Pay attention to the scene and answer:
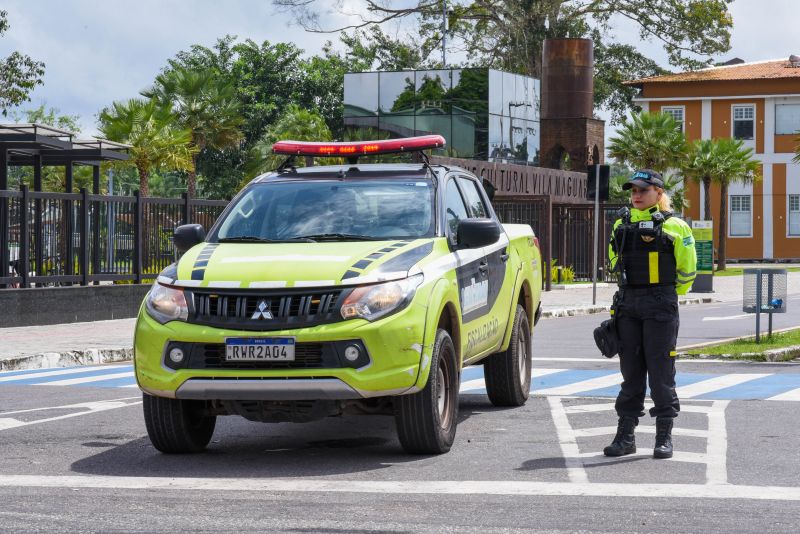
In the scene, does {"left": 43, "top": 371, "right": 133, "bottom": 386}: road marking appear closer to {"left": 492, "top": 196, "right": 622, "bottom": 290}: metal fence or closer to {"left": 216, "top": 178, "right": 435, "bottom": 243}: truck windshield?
{"left": 216, "top": 178, "right": 435, "bottom": 243}: truck windshield

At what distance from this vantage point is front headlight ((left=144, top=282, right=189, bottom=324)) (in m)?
8.06

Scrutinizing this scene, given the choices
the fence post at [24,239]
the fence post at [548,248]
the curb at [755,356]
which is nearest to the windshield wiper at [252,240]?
the curb at [755,356]

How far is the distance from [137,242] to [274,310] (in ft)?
54.4

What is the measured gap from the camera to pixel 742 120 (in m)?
73.3

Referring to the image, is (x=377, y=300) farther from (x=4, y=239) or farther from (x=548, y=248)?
(x=548, y=248)

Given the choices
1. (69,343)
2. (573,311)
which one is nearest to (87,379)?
(69,343)

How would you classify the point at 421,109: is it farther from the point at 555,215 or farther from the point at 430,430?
the point at 430,430

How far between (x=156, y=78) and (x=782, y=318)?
36.4m

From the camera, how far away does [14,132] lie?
2611cm

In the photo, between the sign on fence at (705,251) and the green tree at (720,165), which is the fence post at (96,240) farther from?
the green tree at (720,165)

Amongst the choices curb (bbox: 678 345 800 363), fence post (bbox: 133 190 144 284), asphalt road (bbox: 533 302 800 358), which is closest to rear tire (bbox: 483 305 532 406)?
curb (bbox: 678 345 800 363)

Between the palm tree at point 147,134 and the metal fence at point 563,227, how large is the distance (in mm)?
14723

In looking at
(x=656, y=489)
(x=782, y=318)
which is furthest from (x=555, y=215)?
(x=656, y=489)

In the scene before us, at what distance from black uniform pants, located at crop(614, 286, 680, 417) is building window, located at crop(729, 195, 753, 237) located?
217ft
